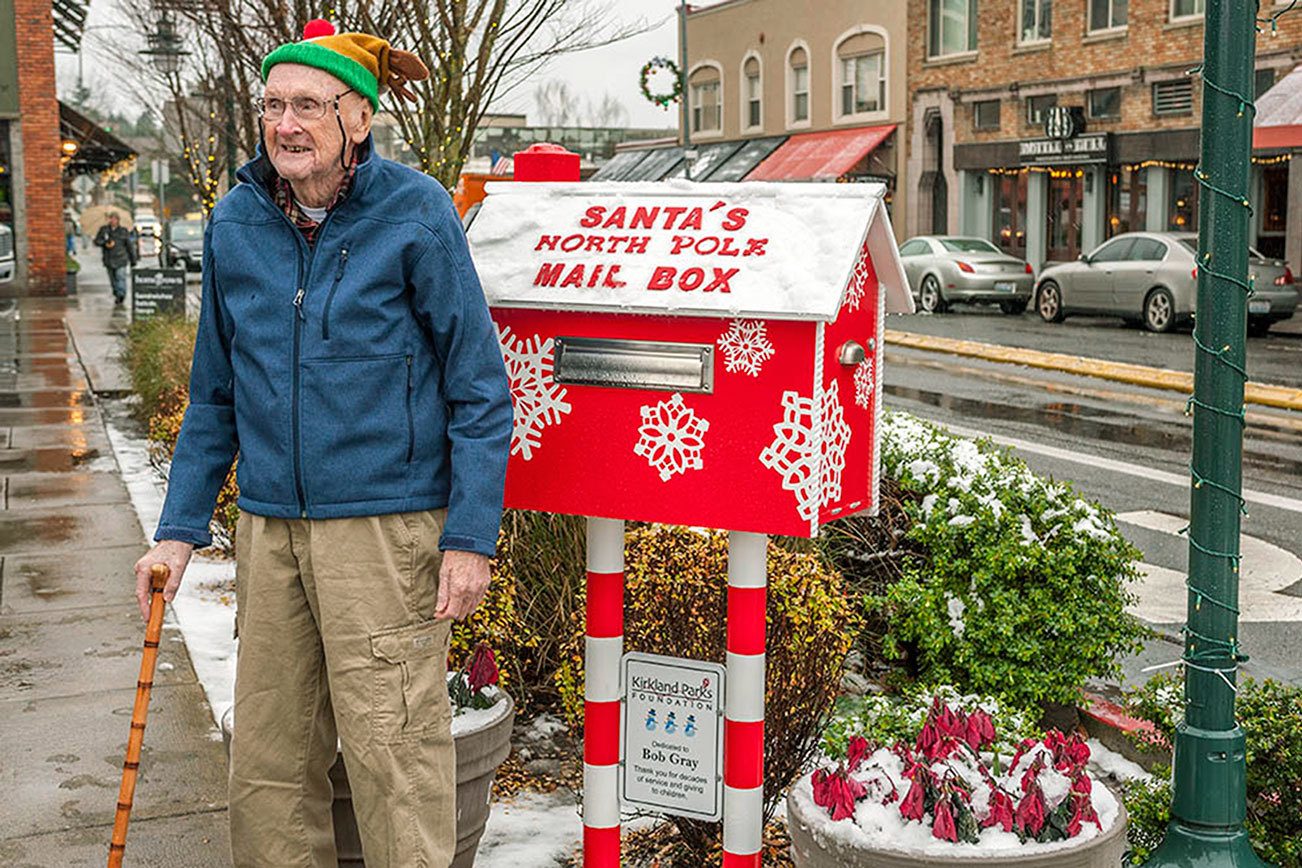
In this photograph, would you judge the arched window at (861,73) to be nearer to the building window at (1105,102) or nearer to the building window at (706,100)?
the building window at (706,100)

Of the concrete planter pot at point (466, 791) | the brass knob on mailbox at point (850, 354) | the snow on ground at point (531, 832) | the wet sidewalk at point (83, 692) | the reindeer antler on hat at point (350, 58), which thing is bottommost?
the snow on ground at point (531, 832)

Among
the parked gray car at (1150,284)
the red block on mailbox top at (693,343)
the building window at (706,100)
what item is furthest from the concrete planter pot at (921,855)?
the building window at (706,100)

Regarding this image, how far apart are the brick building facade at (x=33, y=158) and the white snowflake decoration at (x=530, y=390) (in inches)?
1140

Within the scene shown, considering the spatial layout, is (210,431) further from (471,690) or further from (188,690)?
(188,690)

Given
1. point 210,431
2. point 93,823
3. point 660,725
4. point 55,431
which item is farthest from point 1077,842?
point 55,431

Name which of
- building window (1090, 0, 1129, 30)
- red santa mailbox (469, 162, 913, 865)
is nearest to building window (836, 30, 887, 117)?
building window (1090, 0, 1129, 30)

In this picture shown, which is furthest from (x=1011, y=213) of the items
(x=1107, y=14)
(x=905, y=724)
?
(x=905, y=724)

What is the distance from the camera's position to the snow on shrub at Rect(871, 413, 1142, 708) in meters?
4.87

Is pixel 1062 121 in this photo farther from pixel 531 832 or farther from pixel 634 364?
pixel 634 364

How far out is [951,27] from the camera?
3512 centimetres

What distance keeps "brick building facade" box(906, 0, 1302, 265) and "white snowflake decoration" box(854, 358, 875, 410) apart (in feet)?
81.5

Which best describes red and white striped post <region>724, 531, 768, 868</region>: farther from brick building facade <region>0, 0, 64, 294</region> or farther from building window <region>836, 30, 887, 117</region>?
building window <region>836, 30, 887, 117</region>

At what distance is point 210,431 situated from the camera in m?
3.26

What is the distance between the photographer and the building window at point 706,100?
44906 millimetres
